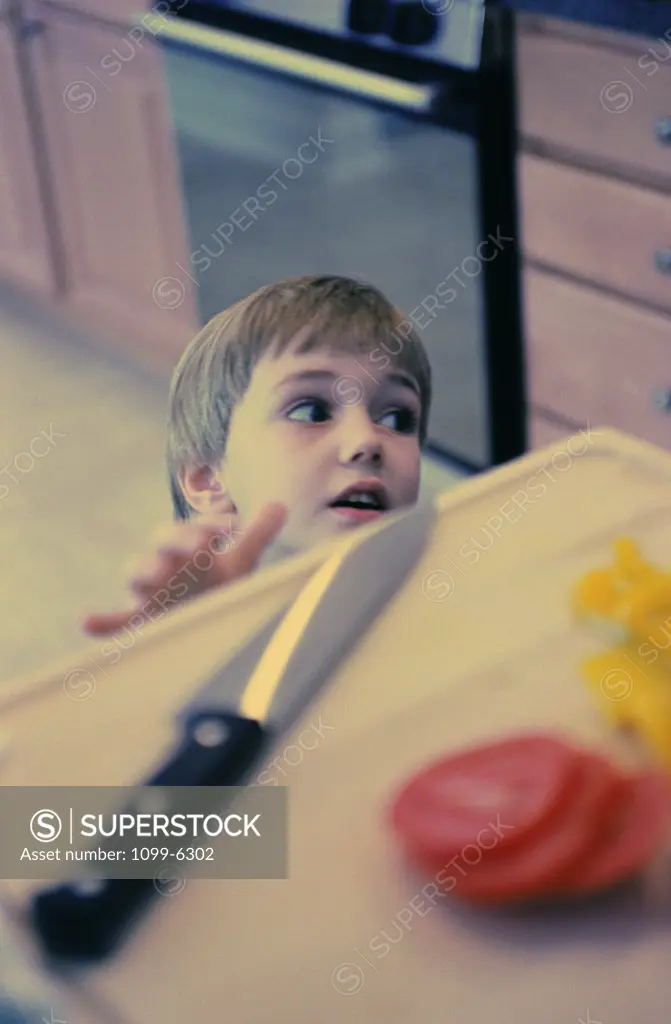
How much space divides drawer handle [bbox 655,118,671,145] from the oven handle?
27cm

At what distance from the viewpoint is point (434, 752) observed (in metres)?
0.46

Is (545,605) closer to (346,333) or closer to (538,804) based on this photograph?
(538,804)

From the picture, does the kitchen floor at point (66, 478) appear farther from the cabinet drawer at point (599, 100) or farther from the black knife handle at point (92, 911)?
the black knife handle at point (92, 911)

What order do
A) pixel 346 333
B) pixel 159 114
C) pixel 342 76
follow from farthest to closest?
pixel 159 114, pixel 342 76, pixel 346 333

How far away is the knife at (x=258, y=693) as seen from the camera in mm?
383

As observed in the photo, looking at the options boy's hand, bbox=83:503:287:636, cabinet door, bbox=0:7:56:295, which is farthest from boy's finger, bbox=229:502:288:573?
cabinet door, bbox=0:7:56:295

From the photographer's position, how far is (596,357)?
4.81 feet

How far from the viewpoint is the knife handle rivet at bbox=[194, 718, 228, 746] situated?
1.48 feet

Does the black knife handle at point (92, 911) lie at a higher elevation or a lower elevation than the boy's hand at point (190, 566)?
higher

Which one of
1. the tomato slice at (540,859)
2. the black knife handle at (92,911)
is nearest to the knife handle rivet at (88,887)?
the black knife handle at (92,911)

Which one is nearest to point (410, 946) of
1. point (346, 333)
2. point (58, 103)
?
point (346, 333)

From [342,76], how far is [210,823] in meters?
1.26

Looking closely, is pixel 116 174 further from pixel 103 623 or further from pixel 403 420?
pixel 103 623

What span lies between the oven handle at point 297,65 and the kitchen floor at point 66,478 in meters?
0.42
